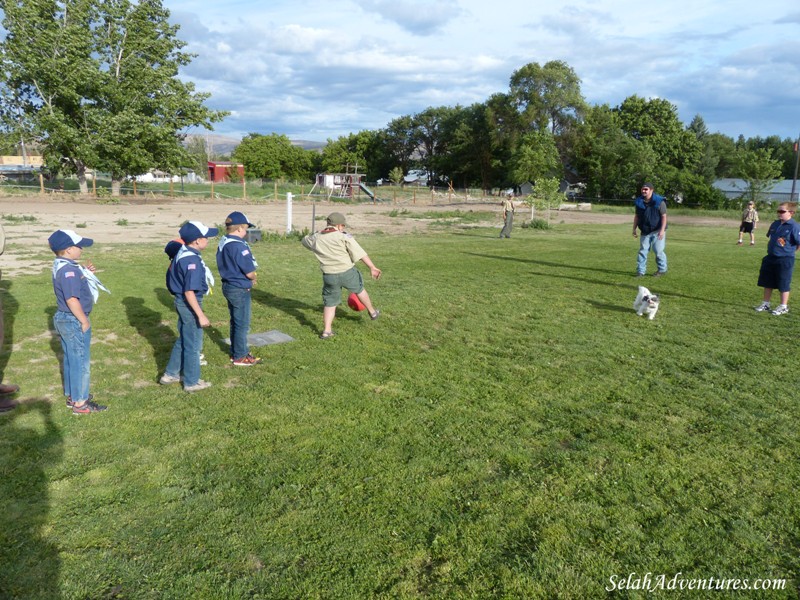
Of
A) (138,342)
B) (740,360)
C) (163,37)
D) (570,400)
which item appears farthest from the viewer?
(163,37)

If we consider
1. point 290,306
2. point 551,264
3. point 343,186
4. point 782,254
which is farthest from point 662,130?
point 290,306

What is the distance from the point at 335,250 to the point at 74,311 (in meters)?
A: 3.42

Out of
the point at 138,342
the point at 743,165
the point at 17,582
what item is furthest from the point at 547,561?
the point at 743,165

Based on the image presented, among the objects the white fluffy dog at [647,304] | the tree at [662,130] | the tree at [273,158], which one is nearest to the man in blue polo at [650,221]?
the white fluffy dog at [647,304]

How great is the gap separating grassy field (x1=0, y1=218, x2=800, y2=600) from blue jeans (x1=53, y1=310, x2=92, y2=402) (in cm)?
26

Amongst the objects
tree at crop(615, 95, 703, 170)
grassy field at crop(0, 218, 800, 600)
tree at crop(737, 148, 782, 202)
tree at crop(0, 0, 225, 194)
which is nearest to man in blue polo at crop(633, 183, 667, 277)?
grassy field at crop(0, 218, 800, 600)

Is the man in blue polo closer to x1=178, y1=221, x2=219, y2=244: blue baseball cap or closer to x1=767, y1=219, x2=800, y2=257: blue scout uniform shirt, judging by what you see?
x1=767, y1=219, x2=800, y2=257: blue scout uniform shirt

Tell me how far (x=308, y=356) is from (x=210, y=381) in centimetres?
124

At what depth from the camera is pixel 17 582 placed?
2.89 meters

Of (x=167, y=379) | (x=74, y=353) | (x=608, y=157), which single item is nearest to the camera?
(x=74, y=353)

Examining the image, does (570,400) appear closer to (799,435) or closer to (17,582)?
(799,435)

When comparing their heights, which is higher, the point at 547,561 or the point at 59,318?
the point at 59,318

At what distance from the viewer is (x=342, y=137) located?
3925 inches

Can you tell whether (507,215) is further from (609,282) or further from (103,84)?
(103,84)
